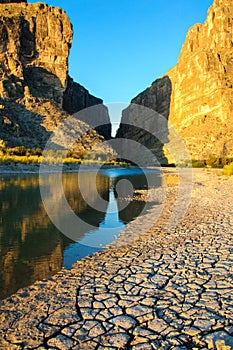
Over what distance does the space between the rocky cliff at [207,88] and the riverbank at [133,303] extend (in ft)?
255

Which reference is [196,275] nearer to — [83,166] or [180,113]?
[83,166]

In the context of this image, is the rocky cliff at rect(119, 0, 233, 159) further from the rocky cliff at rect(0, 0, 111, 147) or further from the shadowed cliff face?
the rocky cliff at rect(0, 0, 111, 147)

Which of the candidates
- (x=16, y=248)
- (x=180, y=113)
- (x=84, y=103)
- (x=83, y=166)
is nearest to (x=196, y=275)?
(x=16, y=248)

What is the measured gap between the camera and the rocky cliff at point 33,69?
64.9m

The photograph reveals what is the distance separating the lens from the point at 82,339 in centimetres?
338

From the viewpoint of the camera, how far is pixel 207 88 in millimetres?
105625

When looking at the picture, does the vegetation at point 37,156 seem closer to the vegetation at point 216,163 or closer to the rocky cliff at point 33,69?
the rocky cliff at point 33,69

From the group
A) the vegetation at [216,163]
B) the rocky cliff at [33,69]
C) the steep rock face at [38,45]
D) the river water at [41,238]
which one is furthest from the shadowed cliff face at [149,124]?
the river water at [41,238]

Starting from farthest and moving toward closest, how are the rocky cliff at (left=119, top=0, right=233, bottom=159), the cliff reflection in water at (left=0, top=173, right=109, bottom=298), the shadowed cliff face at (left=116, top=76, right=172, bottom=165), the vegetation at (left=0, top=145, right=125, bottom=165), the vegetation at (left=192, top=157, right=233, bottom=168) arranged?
the shadowed cliff face at (left=116, top=76, right=172, bottom=165), the rocky cliff at (left=119, top=0, right=233, bottom=159), the vegetation at (left=192, top=157, right=233, bottom=168), the vegetation at (left=0, top=145, right=125, bottom=165), the cliff reflection in water at (left=0, top=173, right=109, bottom=298)

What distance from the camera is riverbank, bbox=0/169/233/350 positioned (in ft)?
11.0

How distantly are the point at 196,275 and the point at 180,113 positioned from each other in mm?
123250

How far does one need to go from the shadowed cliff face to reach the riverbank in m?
105

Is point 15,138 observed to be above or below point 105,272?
above

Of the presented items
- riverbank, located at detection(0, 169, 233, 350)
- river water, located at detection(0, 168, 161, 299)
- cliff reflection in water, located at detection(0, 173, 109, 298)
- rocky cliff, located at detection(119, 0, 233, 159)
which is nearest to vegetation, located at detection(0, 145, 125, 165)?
river water, located at detection(0, 168, 161, 299)
